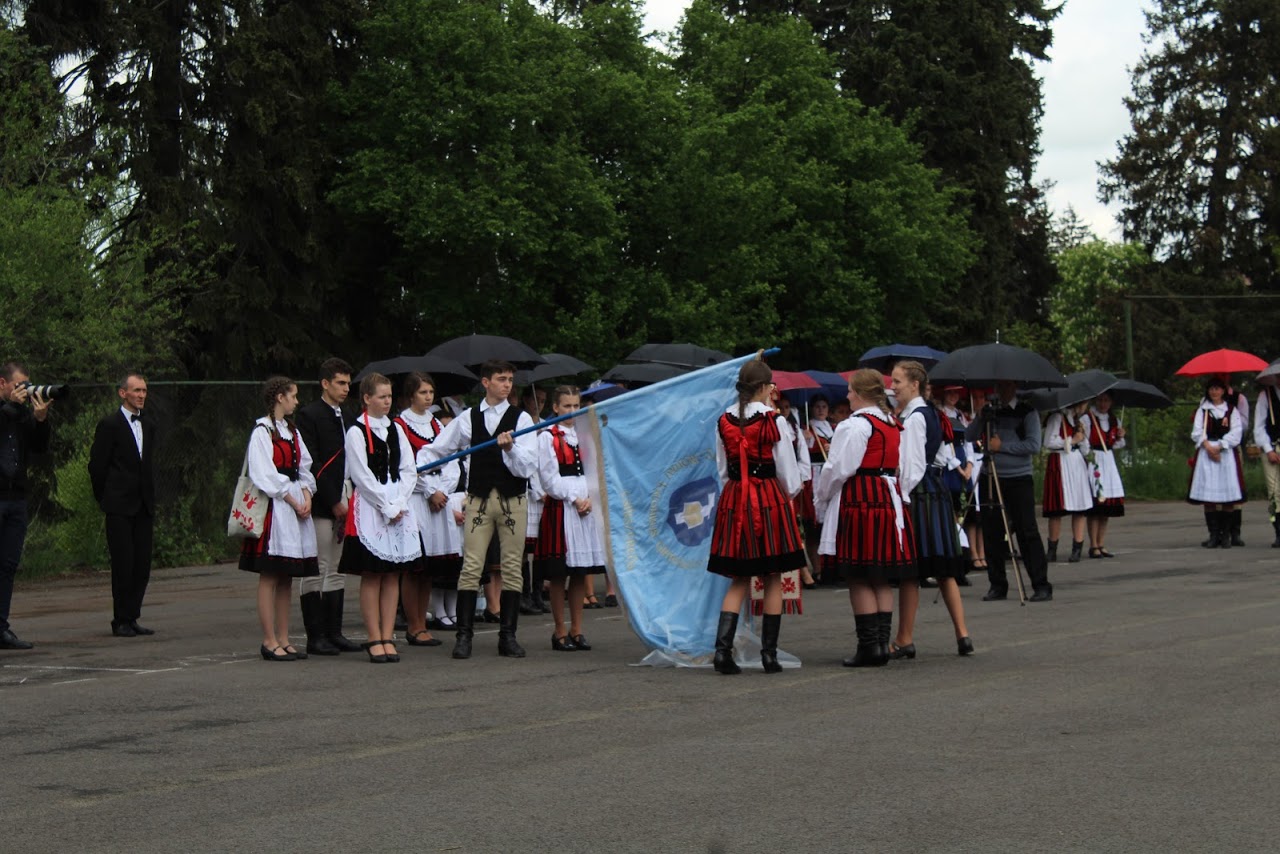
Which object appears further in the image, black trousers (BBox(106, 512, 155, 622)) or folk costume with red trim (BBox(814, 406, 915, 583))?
black trousers (BBox(106, 512, 155, 622))

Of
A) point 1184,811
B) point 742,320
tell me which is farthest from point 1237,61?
point 1184,811

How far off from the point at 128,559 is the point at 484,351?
3.97 meters

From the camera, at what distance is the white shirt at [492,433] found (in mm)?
12383

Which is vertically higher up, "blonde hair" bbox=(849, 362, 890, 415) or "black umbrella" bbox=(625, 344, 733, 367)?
"black umbrella" bbox=(625, 344, 733, 367)

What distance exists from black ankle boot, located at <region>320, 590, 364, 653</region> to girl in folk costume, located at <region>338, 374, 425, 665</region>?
0.58m

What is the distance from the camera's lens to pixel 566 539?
12.7 metres

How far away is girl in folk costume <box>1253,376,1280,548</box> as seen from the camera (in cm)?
2200

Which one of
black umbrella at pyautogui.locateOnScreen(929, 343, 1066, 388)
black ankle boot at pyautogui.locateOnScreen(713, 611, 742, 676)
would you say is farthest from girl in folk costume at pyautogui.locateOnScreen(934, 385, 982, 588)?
black ankle boot at pyautogui.locateOnScreen(713, 611, 742, 676)

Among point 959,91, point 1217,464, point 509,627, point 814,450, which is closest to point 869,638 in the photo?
point 509,627

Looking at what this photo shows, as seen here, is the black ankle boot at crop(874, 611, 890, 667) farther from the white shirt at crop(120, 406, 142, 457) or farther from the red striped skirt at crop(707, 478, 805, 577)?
the white shirt at crop(120, 406, 142, 457)

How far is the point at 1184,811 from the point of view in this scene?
689 cm

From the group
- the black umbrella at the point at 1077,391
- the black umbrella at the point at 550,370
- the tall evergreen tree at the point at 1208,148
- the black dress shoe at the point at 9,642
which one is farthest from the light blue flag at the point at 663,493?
the tall evergreen tree at the point at 1208,148

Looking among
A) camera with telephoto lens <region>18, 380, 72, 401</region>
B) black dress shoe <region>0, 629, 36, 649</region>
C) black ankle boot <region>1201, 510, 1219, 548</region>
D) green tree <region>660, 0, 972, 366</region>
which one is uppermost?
green tree <region>660, 0, 972, 366</region>

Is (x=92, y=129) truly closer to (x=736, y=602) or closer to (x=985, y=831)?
(x=736, y=602)
